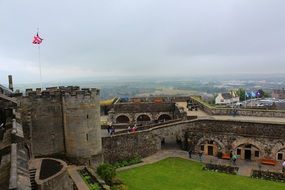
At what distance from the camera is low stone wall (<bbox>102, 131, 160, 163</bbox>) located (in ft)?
87.0

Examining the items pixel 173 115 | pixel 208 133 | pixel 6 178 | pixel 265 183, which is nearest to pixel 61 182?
pixel 6 178

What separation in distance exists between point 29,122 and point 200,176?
1261 cm

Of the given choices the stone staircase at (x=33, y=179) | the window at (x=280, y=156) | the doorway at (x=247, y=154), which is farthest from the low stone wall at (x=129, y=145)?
the stone staircase at (x=33, y=179)

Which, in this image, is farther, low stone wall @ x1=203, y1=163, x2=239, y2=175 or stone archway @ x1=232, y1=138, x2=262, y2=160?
stone archway @ x1=232, y1=138, x2=262, y2=160

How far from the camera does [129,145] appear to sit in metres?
27.6

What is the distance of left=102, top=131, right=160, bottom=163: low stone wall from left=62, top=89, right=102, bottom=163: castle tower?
129 inches

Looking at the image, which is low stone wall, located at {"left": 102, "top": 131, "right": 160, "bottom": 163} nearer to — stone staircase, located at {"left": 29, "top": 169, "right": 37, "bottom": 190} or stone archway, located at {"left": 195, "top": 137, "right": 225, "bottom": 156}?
stone archway, located at {"left": 195, "top": 137, "right": 225, "bottom": 156}

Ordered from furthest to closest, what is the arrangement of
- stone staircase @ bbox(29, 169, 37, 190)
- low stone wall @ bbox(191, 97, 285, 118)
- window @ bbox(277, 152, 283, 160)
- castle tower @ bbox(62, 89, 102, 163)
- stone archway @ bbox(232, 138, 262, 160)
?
low stone wall @ bbox(191, 97, 285, 118)
stone archway @ bbox(232, 138, 262, 160)
window @ bbox(277, 152, 283, 160)
castle tower @ bbox(62, 89, 102, 163)
stone staircase @ bbox(29, 169, 37, 190)

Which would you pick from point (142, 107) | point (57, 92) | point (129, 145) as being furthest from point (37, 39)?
point (142, 107)

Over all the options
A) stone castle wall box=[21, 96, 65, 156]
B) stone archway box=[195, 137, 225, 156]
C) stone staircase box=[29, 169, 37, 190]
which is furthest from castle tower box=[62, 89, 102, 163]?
stone archway box=[195, 137, 225, 156]

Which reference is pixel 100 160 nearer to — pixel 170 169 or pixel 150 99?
pixel 170 169

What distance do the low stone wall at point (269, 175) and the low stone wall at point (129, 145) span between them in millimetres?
8942

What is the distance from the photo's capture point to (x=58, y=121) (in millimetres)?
22766

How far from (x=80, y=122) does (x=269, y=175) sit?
1418cm
